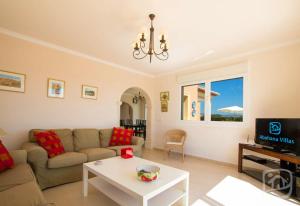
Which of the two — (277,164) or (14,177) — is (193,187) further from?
(14,177)

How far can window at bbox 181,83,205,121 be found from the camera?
4.33m

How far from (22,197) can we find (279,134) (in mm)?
3548

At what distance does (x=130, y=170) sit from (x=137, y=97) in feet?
24.3

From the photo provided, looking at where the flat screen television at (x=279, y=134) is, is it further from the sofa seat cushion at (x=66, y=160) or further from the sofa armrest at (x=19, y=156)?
the sofa armrest at (x=19, y=156)

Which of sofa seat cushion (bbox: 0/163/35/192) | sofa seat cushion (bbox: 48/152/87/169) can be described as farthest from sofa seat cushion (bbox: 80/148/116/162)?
sofa seat cushion (bbox: 0/163/35/192)

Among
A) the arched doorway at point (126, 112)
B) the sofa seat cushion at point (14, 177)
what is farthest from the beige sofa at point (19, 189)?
the arched doorway at point (126, 112)

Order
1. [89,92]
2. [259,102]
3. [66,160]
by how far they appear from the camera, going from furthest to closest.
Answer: [89,92] → [259,102] → [66,160]

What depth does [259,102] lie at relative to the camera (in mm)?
3230

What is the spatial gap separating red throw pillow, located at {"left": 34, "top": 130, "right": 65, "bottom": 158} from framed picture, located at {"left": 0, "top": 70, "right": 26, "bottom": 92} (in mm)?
968

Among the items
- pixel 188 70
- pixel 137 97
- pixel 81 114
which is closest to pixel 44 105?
pixel 81 114

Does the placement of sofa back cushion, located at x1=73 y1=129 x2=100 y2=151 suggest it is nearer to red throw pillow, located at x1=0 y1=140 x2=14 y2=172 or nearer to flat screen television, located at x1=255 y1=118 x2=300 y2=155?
red throw pillow, located at x1=0 y1=140 x2=14 y2=172

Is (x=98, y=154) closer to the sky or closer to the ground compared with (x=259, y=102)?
closer to the ground

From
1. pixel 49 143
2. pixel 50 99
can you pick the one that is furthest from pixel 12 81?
pixel 49 143

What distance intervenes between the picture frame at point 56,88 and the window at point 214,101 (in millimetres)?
3244
